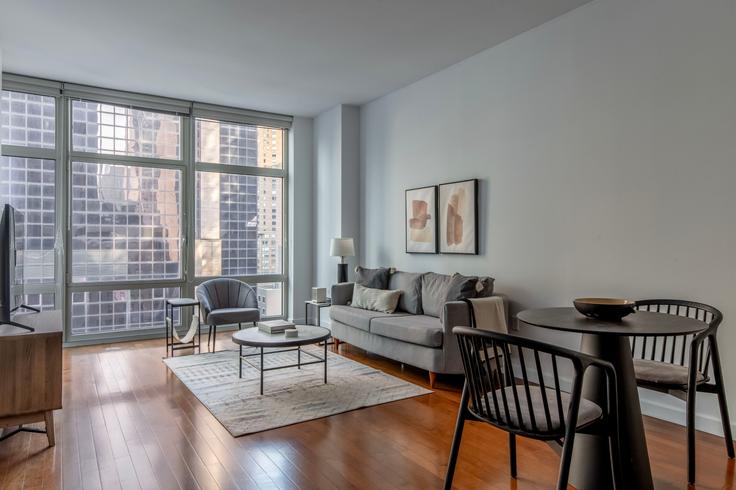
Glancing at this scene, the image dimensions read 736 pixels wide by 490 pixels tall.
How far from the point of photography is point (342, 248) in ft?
18.9

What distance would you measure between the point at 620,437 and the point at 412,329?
7.00ft

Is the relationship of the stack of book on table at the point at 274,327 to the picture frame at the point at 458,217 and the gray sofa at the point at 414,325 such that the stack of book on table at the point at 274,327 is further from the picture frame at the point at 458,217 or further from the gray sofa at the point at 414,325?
the picture frame at the point at 458,217

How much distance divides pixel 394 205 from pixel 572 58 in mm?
2494

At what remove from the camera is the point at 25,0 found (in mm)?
3523

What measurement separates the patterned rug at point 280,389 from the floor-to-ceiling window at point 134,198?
63.2 inches

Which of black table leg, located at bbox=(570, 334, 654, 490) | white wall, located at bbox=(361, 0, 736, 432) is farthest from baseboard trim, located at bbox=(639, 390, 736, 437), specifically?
black table leg, located at bbox=(570, 334, 654, 490)

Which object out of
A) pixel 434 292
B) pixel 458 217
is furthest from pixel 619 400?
pixel 458 217

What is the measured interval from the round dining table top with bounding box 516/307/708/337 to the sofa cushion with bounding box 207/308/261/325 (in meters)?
3.60

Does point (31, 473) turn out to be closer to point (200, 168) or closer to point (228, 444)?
point (228, 444)

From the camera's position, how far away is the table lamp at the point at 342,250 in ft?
18.9

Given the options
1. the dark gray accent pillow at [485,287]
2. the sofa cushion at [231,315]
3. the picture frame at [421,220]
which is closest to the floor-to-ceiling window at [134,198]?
the sofa cushion at [231,315]

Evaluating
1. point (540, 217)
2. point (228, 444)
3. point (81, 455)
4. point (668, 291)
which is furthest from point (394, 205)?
point (81, 455)

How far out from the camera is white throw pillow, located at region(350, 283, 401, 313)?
16.0 ft

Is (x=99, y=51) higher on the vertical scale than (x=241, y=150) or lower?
higher
